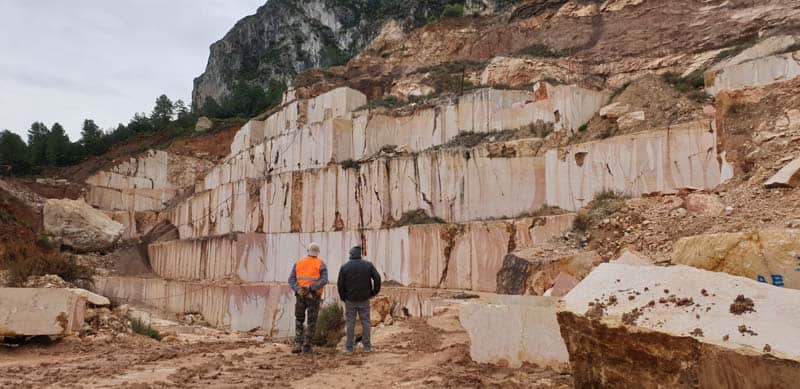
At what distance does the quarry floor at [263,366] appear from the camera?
14.6 feet

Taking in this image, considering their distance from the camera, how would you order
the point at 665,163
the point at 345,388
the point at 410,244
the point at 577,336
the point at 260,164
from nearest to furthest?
the point at 577,336 → the point at 345,388 → the point at 665,163 → the point at 410,244 → the point at 260,164

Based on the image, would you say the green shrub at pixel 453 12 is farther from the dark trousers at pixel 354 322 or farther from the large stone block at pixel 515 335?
the large stone block at pixel 515 335

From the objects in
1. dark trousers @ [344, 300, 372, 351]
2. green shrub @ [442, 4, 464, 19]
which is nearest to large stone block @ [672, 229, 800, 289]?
dark trousers @ [344, 300, 372, 351]

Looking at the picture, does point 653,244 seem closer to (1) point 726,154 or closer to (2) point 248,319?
(1) point 726,154

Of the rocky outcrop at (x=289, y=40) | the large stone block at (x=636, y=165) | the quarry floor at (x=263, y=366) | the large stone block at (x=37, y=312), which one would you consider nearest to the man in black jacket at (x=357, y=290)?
the quarry floor at (x=263, y=366)

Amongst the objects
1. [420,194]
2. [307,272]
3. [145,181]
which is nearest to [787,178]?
[307,272]

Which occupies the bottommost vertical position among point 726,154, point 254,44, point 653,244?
point 653,244

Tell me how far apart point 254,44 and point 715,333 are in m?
71.1

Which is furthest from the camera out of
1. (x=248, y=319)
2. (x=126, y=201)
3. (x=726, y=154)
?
(x=126, y=201)

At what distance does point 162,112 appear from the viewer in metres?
49.3

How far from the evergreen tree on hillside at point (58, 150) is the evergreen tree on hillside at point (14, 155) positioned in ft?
6.44

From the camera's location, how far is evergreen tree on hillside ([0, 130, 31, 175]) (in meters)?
36.8

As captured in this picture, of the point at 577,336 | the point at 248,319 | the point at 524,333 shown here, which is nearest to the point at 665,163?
the point at 524,333

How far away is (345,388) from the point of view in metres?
4.36
